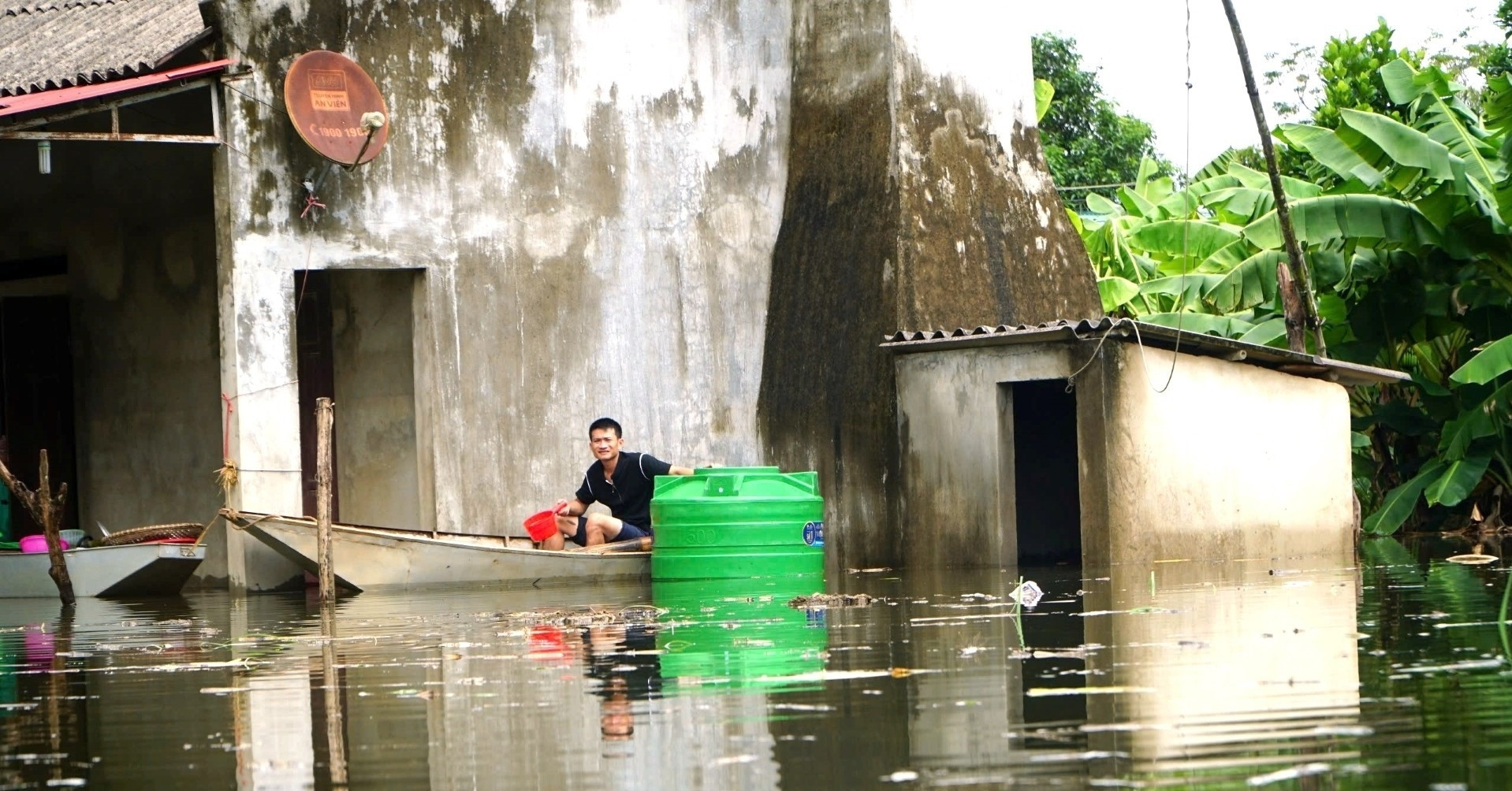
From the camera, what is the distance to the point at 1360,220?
57.6 ft

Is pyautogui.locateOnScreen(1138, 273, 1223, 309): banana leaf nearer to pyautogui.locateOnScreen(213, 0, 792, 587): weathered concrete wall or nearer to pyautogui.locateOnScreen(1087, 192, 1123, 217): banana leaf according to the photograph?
pyautogui.locateOnScreen(213, 0, 792, 587): weathered concrete wall

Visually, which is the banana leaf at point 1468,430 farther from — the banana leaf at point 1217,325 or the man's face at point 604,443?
the man's face at point 604,443

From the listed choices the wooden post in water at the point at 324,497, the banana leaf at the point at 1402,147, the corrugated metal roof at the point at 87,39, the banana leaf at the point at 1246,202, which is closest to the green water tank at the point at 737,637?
the wooden post in water at the point at 324,497

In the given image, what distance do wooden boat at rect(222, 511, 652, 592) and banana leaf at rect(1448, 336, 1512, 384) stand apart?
833 centimetres

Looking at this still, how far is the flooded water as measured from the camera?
4.56 meters

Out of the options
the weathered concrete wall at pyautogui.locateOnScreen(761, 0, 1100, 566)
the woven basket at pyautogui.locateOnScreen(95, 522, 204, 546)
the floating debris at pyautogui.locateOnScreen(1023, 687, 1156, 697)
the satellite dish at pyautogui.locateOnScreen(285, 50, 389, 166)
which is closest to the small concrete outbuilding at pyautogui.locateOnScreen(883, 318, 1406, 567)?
the weathered concrete wall at pyautogui.locateOnScreen(761, 0, 1100, 566)

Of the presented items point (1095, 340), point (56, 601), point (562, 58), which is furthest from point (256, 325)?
point (1095, 340)

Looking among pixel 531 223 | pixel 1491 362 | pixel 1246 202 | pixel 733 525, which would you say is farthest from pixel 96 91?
pixel 1491 362

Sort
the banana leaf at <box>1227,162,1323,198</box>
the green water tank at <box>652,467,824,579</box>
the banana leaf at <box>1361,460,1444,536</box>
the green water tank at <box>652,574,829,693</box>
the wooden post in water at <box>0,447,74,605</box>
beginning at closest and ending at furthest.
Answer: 1. the green water tank at <box>652,574,829,693</box>
2. the wooden post in water at <box>0,447,74,605</box>
3. the green water tank at <box>652,467,824,579</box>
4. the banana leaf at <box>1361,460,1444,536</box>
5. the banana leaf at <box>1227,162,1323,198</box>

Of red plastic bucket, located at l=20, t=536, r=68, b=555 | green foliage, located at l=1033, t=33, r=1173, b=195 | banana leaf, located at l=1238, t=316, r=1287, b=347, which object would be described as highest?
green foliage, located at l=1033, t=33, r=1173, b=195

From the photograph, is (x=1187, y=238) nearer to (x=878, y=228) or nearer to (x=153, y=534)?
(x=878, y=228)

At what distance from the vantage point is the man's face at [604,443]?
47.5 feet

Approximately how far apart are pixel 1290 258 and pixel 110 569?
410 inches

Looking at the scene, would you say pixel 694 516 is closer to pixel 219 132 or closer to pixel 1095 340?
pixel 1095 340
